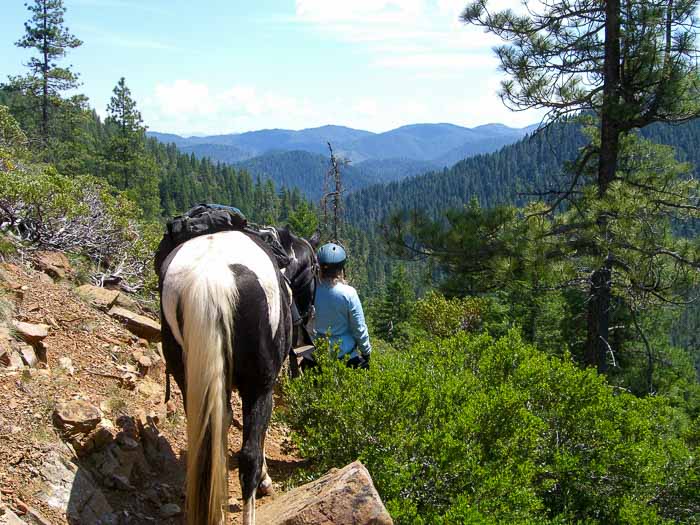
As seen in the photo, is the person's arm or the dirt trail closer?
the dirt trail

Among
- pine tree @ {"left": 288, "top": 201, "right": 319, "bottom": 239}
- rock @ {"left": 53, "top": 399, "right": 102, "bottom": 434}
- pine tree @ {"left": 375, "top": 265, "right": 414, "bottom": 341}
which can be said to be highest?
rock @ {"left": 53, "top": 399, "right": 102, "bottom": 434}

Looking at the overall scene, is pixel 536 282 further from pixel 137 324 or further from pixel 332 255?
pixel 137 324

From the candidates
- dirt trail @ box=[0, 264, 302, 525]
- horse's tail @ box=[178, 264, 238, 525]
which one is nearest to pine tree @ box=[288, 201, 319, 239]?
dirt trail @ box=[0, 264, 302, 525]

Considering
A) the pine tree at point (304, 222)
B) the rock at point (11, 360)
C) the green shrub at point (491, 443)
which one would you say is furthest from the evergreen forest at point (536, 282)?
the pine tree at point (304, 222)

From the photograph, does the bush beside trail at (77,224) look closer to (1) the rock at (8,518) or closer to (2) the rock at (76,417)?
(2) the rock at (76,417)

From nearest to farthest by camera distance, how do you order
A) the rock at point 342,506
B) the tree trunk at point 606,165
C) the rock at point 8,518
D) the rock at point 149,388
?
the rock at point 8,518
the rock at point 342,506
the rock at point 149,388
the tree trunk at point 606,165

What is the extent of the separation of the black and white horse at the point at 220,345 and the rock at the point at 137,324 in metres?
2.13

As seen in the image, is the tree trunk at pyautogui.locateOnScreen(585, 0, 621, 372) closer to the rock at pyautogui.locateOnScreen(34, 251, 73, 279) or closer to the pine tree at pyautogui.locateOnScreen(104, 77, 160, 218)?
the rock at pyautogui.locateOnScreen(34, 251, 73, 279)

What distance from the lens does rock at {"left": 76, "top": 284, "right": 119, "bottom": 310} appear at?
5186 mm

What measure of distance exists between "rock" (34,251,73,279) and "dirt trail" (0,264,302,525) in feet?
0.61

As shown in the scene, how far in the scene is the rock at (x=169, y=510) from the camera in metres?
3.35

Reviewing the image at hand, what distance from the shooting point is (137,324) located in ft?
17.2

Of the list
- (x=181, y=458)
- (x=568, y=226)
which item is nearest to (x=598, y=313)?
(x=568, y=226)

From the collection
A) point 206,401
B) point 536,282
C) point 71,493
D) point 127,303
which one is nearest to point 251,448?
point 206,401
